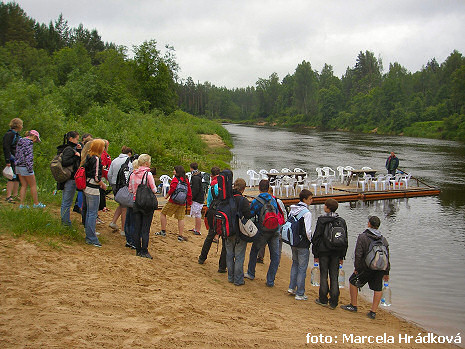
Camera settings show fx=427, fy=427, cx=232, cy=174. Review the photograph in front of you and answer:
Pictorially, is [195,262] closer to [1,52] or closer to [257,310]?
[257,310]

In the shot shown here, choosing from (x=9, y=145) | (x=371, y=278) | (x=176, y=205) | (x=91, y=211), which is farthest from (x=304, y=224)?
(x=9, y=145)

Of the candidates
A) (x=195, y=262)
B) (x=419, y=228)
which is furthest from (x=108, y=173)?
(x=419, y=228)

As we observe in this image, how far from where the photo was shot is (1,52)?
3872 cm

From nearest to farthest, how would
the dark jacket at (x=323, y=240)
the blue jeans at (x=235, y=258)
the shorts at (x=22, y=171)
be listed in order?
the dark jacket at (x=323, y=240) → the blue jeans at (x=235, y=258) → the shorts at (x=22, y=171)

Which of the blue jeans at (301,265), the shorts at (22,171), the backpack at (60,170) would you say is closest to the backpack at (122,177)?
the backpack at (60,170)

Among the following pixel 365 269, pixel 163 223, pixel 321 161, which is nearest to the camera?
pixel 365 269

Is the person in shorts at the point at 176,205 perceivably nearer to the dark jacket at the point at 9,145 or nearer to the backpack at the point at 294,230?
the backpack at the point at 294,230

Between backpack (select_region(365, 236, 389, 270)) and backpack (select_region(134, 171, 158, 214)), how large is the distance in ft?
11.6

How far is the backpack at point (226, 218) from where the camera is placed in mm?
6980

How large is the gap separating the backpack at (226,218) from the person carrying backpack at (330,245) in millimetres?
1327

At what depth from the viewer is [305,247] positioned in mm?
7039

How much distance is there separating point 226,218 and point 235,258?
2.77 ft

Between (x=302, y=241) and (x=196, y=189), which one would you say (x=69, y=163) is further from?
(x=302, y=241)

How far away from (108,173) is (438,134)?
239 feet
